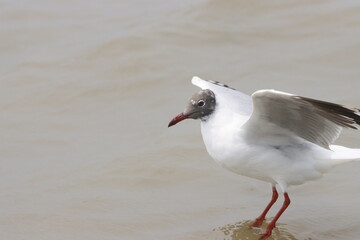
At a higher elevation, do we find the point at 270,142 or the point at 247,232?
the point at 270,142

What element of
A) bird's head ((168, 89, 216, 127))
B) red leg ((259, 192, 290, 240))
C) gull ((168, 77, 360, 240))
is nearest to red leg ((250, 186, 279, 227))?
gull ((168, 77, 360, 240))

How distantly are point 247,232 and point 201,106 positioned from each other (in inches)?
41.3

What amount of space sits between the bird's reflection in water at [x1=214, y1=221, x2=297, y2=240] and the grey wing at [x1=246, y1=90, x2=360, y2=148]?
28.9 inches

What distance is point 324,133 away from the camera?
5918mm

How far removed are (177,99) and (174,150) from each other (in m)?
1.22

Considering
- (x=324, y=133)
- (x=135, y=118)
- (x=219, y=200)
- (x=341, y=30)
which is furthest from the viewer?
(x=341, y=30)

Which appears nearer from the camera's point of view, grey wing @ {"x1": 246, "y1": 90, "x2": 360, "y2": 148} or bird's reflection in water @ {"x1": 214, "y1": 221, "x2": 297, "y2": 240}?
grey wing @ {"x1": 246, "y1": 90, "x2": 360, "y2": 148}

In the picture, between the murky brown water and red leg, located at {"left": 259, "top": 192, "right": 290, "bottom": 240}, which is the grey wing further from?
the murky brown water

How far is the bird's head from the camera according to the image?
19.8 feet

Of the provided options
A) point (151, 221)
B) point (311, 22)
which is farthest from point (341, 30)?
point (151, 221)

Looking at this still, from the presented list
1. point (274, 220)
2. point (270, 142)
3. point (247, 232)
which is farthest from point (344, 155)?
point (247, 232)

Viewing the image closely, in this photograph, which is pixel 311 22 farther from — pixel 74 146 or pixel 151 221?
pixel 151 221

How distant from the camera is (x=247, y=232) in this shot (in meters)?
5.91

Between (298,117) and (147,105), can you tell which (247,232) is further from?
(147,105)
